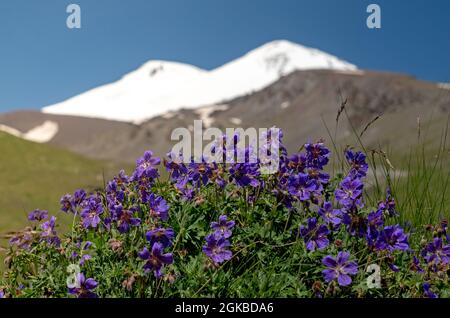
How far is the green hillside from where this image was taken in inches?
782

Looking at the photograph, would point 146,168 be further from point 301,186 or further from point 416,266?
point 416,266

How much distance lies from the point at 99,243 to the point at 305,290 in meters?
1.38

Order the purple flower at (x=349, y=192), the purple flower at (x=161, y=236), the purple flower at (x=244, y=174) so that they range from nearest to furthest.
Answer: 1. the purple flower at (x=161, y=236)
2. the purple flower at (x=349, y=192)
3. the purple flower at (x=244, y=174)

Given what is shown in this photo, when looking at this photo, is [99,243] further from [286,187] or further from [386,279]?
→ [386,279]

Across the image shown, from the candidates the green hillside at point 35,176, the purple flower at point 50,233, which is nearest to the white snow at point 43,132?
the green hillside at point 35,176

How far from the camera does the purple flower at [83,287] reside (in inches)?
120

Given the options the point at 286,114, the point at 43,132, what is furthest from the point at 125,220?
the point at 43,132

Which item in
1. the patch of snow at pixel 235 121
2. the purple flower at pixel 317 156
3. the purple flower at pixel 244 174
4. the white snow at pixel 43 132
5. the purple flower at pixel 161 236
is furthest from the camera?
the white snow at pixel 43 132

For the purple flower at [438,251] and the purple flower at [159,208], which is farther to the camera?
the purple flower at [438,251]

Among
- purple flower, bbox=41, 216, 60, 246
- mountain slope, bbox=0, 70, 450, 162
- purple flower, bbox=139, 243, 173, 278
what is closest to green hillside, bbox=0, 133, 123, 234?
purple flower, bbox=41, 216, 60, 246

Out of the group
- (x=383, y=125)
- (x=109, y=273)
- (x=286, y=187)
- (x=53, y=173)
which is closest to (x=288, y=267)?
(x=286, y=187)

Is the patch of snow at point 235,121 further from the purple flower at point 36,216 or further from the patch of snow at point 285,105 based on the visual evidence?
the purple flower at point 36,216

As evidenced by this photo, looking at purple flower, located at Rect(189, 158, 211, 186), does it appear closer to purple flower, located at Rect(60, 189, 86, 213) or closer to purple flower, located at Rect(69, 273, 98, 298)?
purple flower, located at Rect(60, 189, 86, 213)

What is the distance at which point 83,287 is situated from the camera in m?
3.08
